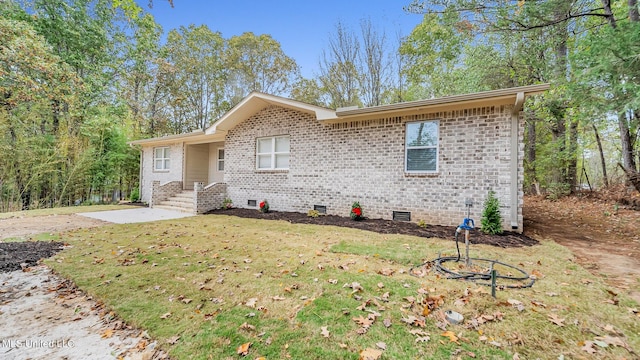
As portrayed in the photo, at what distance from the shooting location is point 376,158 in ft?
26.8

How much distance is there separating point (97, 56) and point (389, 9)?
55.3 ft

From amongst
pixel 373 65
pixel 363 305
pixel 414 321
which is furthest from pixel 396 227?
pixel 373 65

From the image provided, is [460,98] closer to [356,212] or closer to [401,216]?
[401,216]

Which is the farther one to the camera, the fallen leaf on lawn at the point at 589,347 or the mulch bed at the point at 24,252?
the mulch bed at the point at 24,252

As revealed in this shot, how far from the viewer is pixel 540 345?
219 centimetres

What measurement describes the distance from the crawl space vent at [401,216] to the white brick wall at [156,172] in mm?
10711

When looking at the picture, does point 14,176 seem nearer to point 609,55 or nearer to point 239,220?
point 239,220

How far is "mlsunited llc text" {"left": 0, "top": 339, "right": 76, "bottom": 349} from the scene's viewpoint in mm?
2309

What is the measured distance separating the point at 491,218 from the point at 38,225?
11.8m

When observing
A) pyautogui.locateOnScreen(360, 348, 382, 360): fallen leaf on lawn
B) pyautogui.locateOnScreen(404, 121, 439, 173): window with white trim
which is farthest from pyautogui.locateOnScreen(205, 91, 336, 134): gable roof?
pyautogui.locateOnScreen(360, 348, 382, 360): fallen leaf on lawn

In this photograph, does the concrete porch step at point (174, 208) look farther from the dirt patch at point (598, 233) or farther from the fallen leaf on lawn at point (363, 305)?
the dirt patch at point (598, 233)

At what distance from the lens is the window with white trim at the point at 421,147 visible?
24.3 feet

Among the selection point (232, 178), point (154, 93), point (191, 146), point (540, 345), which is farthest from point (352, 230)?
point (154, 93)

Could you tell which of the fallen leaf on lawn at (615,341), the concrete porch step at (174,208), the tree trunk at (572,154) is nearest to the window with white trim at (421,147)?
the fallen leaf on lawn at (615,341)
